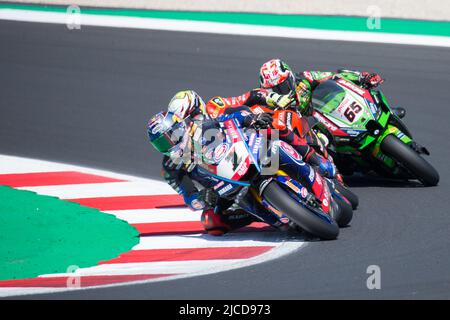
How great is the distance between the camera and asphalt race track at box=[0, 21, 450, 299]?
8.39 metres

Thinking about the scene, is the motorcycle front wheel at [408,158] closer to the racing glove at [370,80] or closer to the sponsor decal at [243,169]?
the racing glove at [370,80]

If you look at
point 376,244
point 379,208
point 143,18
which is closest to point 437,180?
point 379,208

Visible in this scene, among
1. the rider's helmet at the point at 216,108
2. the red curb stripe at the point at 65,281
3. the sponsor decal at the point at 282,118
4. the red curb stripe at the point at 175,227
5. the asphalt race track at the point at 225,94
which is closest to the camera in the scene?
the asphalt race track at the point at 225,94

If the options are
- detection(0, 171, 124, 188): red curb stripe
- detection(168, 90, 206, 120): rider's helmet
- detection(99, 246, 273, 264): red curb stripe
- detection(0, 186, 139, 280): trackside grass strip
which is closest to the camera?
detection(99, 246, 273, 264): red curb stripe

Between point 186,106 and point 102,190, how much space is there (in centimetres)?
250

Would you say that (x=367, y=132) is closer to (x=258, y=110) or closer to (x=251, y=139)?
(x=258, y=110)

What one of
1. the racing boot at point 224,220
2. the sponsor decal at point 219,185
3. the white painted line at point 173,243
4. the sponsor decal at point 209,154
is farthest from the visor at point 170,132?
the white painted line at point 173,243

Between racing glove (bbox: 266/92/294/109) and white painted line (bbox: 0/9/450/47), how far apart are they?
784cm

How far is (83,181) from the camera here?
41.3 feet

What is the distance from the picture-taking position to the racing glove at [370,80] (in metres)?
11.9

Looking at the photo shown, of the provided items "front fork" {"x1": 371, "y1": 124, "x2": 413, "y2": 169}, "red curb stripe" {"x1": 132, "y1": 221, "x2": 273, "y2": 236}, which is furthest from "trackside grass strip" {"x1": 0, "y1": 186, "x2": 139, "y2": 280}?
"front fork" {"x1": 371, "y1": 124, "x2": 413, "y2": 169}

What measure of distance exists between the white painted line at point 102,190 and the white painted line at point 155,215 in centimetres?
72

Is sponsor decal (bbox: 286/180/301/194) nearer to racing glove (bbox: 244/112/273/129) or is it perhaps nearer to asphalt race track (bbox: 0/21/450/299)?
asphalt race track (bbox: 0/21/450/299)
